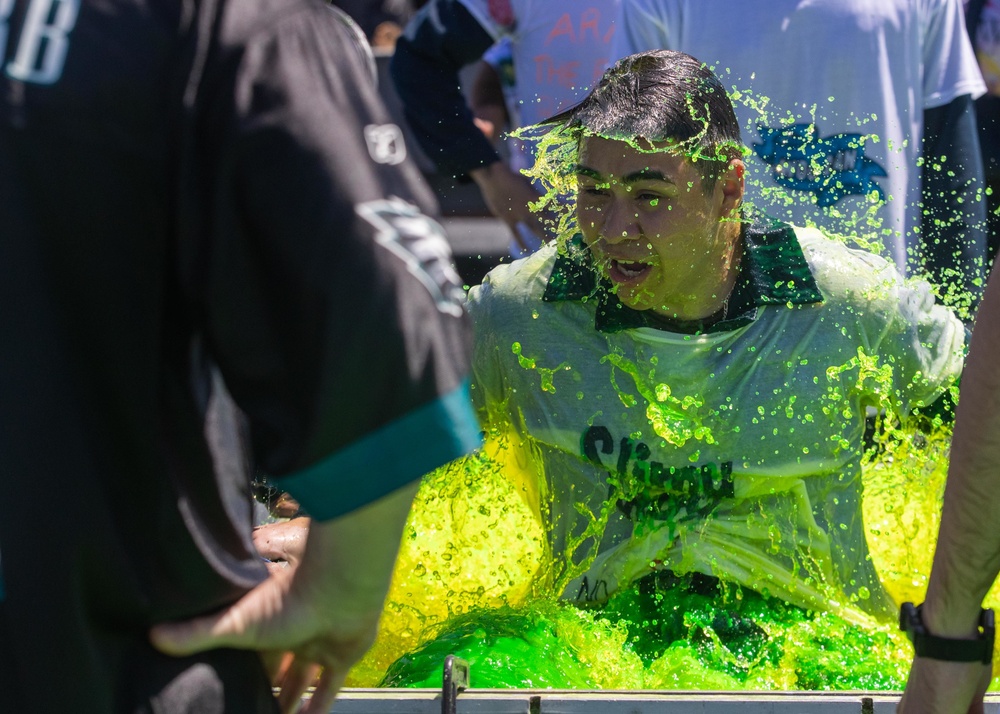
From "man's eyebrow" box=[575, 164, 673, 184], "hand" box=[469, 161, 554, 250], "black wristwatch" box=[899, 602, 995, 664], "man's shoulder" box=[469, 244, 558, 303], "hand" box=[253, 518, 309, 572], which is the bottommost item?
"hand" box=[253, 518, 309, 572]

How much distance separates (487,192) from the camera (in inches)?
154

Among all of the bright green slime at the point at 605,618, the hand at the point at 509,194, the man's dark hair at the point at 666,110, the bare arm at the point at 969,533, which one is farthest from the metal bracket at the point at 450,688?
the hand at the point at 509,194

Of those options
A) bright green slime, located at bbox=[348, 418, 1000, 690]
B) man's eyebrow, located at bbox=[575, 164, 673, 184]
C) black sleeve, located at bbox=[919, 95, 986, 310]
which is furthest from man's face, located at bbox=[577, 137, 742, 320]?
black sleeve, located at bbox=[919, 95, 986, 310]

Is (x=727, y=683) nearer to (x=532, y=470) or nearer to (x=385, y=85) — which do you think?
(x=532, y=470)

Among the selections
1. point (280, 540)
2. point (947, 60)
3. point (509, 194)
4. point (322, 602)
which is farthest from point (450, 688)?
point (947, 60)

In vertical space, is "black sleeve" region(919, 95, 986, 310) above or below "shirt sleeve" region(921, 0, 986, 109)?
below

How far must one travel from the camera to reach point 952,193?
3805 mm

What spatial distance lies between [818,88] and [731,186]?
0.91 meters

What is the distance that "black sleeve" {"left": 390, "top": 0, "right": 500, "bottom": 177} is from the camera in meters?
3.92

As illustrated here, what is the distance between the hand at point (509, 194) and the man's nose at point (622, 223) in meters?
0.79

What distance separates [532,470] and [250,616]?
6.25 feet

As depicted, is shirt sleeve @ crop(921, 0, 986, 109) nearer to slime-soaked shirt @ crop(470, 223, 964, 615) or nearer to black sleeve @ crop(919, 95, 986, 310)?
black sleeve @ crop(919, 95, 986, 310)

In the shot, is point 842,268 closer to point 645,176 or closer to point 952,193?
point 645,176

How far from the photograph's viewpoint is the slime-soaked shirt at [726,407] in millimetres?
2715
